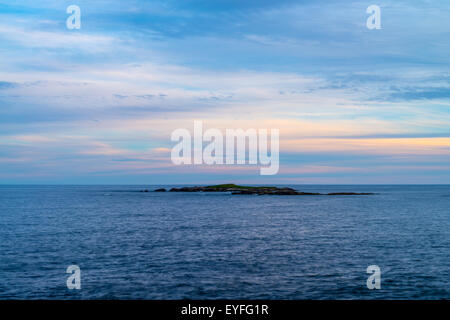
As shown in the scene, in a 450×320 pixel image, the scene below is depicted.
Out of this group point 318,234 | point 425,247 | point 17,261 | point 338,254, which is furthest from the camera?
point 318,234

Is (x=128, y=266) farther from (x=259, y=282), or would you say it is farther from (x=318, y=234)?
(x=318, y=234)

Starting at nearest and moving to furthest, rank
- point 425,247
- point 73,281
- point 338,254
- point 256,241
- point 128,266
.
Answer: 1. point 73,281
2. point 128,266
3. point 338,254
4. point 425,247
5. point 256,241

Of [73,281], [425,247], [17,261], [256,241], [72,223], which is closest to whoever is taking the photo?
[73,281]

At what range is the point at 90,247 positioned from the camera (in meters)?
42.7

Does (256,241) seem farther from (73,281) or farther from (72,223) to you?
(72,223)

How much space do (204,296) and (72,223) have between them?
160 feet

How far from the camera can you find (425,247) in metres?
41.6
